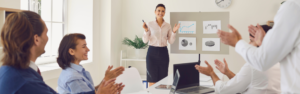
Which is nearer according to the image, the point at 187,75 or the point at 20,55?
the point at 20,55

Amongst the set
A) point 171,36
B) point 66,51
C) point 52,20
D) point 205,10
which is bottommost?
point 66,51

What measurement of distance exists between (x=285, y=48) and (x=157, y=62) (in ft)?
8.58

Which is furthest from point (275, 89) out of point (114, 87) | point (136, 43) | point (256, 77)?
point (136, 43)

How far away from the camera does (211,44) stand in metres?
4.05

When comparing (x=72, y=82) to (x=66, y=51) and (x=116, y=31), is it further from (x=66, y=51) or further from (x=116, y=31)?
(x=116, y=31)

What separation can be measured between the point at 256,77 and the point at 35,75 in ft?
4.50

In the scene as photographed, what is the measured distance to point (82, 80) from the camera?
5.42 feet

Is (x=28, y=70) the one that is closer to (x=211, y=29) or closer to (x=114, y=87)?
(x=114, y=87)

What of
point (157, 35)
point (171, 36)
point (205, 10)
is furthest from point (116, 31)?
point (205, 10)

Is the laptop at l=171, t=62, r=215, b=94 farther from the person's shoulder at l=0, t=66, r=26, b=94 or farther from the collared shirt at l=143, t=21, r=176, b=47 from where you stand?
the collared shirt at l=143, t=21, r=176, b=47

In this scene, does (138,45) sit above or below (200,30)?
below

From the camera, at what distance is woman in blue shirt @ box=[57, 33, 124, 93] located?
1.59m

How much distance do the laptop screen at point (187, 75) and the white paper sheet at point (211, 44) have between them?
6.64 ft

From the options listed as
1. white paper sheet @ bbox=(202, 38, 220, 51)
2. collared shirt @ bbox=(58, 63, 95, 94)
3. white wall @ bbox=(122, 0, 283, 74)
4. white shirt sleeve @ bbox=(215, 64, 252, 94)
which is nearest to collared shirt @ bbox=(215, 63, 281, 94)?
white shirt sleeve @ bbox=(215, 64, 252, 94)
